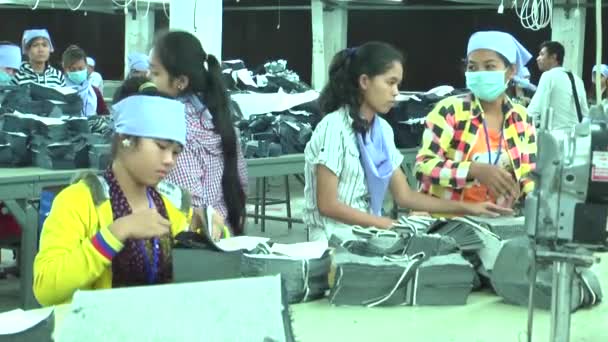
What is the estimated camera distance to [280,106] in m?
6.09

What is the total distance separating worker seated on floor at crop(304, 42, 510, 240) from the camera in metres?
3.12

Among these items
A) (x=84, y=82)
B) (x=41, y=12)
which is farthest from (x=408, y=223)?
(x=41, y=12)

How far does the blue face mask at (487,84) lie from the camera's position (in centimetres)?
325

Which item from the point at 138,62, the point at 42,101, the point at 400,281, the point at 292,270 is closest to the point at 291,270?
the point at 292,270

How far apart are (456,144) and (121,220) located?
1.50 m

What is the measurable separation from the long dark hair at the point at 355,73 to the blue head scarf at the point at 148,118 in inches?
41.2

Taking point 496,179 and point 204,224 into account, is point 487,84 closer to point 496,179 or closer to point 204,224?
point 496,179

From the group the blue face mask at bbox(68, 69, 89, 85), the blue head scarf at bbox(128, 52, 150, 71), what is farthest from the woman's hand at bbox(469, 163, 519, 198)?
the blue face mask at bbox(68, 69, 89, 85)

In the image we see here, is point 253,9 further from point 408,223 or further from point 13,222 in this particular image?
point 408,223

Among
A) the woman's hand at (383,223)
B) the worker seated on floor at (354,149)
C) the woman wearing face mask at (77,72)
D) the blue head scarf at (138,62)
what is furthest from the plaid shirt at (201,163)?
the woman wearing face mask at (77,72)

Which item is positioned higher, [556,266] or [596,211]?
[596,211]

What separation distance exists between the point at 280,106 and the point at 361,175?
9.69 ft

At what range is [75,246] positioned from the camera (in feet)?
7.00

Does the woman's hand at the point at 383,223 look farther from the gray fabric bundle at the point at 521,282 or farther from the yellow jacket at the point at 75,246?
the yellow jacket at the point at 75,246
